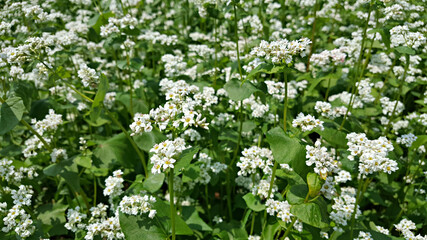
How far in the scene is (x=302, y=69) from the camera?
6.24 m

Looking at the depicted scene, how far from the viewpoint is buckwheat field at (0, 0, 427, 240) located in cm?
277

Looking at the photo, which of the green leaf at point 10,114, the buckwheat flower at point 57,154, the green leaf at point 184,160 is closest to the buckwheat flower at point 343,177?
the green leaf at point 184,160

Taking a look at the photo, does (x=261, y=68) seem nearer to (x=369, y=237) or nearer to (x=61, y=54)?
(x=369, y=237)

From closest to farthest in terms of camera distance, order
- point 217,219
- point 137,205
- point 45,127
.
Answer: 1. point 137,205
2. point 45,127
3. point 217,219

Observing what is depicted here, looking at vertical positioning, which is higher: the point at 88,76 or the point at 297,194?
the point at 88,76

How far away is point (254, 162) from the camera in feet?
11.9

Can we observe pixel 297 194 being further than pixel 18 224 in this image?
No

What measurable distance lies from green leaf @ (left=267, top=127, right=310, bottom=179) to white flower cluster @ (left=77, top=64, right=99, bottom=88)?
2016 mm

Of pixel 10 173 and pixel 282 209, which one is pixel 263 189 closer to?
pixel 282 209

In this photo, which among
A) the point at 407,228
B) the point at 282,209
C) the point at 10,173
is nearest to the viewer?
the point at 282,209

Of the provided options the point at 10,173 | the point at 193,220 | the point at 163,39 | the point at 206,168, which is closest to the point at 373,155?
the point at 206,168

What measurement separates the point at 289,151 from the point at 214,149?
1736 mm

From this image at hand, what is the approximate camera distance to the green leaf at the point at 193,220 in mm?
3868

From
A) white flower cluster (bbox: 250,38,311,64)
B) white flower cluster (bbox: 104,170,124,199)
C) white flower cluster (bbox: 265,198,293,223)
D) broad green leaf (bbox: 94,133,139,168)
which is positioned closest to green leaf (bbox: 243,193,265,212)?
white flower cluster (bbox: 265,198,293,223)
